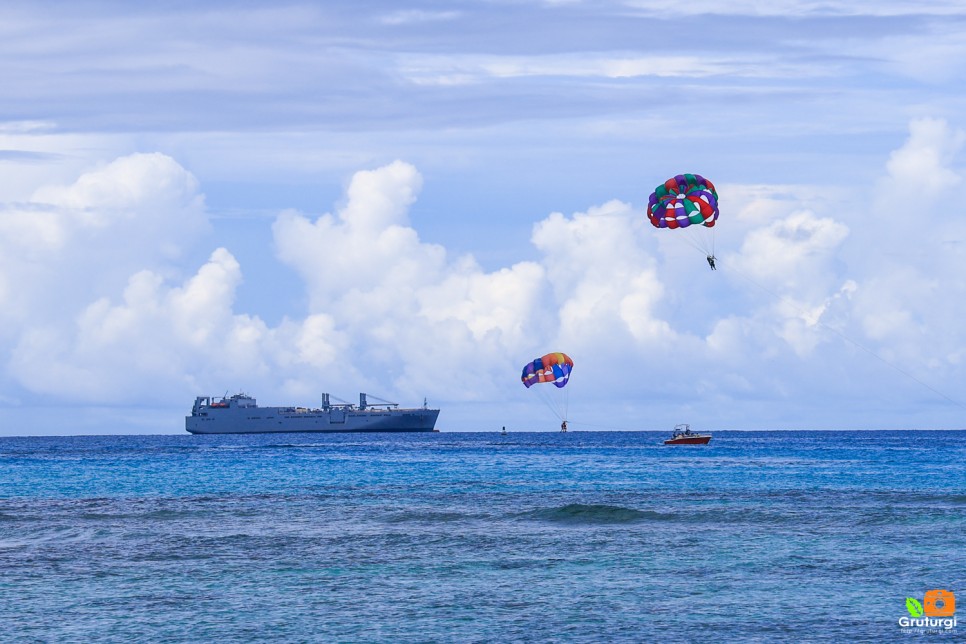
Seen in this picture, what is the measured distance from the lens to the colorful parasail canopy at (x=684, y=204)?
49719mm

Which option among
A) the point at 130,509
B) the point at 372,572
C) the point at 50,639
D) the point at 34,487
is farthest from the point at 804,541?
the point at 34,487

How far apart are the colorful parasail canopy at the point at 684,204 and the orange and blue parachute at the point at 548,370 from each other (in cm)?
3276

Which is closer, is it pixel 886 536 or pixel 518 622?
pixel 518 622

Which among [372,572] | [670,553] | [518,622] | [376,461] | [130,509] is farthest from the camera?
[376,461]

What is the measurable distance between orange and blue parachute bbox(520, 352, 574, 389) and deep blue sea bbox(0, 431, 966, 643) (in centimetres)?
2921

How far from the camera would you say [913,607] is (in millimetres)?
22516

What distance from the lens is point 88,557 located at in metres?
30.3

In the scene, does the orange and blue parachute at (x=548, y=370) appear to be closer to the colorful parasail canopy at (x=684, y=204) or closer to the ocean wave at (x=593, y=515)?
the colorful parasail canopy at (x=684, y=204)

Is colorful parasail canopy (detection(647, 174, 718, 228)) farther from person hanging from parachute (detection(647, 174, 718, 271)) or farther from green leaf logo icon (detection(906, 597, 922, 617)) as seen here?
green leaf logo icon (detection(906, 597, 922, 617))

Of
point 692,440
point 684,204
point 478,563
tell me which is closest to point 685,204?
point 684,204

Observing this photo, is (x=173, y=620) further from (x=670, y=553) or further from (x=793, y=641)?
(x=670, y=553)

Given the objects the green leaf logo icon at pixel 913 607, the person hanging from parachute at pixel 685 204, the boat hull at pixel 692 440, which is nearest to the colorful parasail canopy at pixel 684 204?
the person hanging from parachute at pixel 685 204

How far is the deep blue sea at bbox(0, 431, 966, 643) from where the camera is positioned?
71.4 ft

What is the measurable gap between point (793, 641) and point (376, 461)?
71040 millimetres
